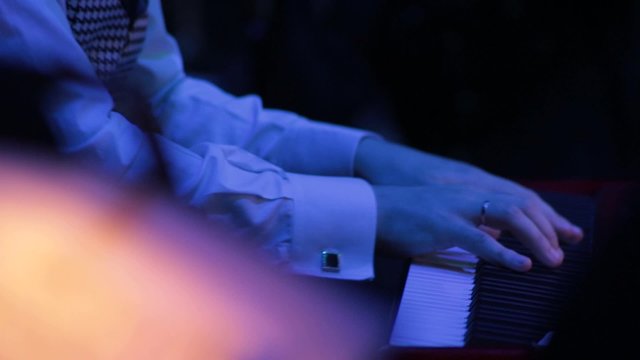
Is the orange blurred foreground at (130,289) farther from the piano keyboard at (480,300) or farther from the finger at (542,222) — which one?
the finger at (542,222)

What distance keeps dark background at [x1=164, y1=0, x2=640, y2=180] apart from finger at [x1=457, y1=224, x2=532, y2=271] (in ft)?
3.01

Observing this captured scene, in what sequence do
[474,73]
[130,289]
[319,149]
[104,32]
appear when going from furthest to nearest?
1. [474,73]
2. [319,149]
3. [104,32]
4. [130,289]

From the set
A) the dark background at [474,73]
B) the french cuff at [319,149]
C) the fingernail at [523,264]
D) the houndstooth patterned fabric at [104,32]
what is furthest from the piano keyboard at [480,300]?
the dark background at [474,73]

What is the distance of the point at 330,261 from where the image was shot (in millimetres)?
808

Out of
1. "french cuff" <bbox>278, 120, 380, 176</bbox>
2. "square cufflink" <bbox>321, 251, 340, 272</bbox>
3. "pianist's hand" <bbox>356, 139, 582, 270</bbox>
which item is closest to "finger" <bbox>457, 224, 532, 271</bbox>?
"pianist's hand" <bbox>356, 139, 582, 270</bbox>

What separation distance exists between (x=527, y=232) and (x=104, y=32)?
0.49 m

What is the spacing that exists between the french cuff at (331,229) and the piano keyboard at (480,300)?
A: 0.22 feet

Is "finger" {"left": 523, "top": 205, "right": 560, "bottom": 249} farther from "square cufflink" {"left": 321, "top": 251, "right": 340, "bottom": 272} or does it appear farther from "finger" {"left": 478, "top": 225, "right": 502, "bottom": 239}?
"square cufflink" {"left": 321, "top": 251, "right": 340, "bottom": 272}

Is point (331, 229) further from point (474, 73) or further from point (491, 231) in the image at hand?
point (474, 73)

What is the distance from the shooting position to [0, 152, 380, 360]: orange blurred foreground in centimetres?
58

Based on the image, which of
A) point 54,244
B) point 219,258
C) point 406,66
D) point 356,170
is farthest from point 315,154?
point 406,66

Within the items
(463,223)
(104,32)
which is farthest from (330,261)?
(104,32)

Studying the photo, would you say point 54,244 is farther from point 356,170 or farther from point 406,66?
point 406,66

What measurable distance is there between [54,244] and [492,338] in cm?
34
